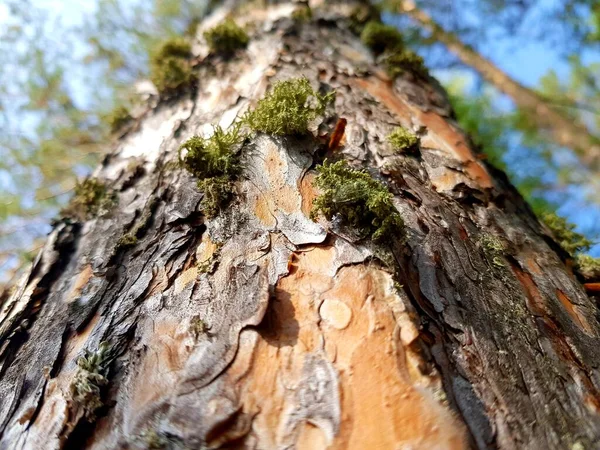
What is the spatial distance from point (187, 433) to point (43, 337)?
577mm

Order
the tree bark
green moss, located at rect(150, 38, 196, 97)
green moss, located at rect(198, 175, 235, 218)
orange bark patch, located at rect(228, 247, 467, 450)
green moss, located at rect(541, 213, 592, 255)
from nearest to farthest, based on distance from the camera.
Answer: orange bark patch, located at rect(228, 247, 467, 450) → green moss, located at rect(198, 175, 235, 218) → green moss, located at rect(541, 213, 592, 255) → green moss, located at rect(150, 38, 196, 97) → the tree bark

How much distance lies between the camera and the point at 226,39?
2.20 meters

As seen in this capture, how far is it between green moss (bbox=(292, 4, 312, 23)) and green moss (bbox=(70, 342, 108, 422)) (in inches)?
73.3

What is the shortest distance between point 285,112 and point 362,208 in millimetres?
401

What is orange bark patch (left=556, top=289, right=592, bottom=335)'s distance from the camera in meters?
1.28

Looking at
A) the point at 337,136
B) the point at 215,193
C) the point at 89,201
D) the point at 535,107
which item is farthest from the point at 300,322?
the point at 535,107

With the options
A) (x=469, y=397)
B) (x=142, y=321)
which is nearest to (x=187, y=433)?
(x=142, y=321)

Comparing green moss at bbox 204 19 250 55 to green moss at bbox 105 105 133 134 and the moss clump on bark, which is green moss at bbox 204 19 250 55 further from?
the moss clump on bark

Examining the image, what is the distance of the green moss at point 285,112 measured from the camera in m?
1.39

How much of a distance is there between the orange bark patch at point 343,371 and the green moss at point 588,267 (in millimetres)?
909

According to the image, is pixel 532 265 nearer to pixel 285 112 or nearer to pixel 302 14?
pixel 285 112

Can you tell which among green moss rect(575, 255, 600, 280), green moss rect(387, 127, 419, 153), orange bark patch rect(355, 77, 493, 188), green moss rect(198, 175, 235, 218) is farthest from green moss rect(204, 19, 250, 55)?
green moss rect(575, 255, 600, 280)

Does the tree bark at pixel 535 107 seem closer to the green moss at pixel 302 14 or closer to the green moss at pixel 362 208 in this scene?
the green moss at pixel 302 14

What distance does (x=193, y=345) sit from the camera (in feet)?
3.15
